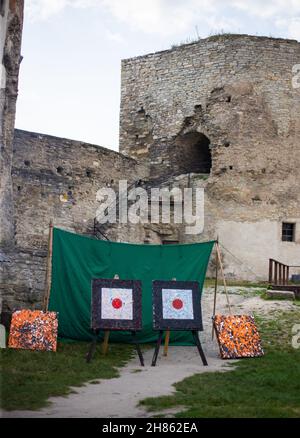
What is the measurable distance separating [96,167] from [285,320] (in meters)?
8.75

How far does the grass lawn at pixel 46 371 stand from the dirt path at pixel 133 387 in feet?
0.57

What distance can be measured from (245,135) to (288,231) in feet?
11.2

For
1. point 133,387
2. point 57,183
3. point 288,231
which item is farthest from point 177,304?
point 288,231

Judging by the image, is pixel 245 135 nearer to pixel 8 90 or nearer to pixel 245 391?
pixel 8 90

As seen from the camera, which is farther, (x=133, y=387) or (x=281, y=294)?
(x=281, y=294)

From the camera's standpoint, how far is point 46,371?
751 cm

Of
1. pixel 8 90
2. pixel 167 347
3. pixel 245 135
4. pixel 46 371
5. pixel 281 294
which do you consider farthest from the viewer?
pixel 245 135

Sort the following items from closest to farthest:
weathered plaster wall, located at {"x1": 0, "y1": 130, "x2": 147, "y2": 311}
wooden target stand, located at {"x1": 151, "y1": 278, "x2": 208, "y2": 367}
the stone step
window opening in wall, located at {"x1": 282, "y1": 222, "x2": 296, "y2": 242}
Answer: wooden target stand, located at {"x1": 151, "y1": 278, "x2": 208, "y2": 367} → the stone step → weathered plaster wall, located at {"x1": 0, "y1": 130, "x2": 147, "y2": 311} → window opening in wall, located at {"x1": 282, "y1": 222, "x2": 296, "y2": 242}

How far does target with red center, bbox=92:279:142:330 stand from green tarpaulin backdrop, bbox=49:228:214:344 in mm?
1261

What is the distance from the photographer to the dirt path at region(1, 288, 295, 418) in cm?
573

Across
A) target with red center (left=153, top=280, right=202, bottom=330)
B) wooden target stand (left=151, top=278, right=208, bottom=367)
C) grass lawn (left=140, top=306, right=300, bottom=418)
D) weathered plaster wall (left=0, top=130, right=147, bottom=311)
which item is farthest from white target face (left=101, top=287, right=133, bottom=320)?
weathered plaster wall (left=0, top=130, right=147, bottom=311)

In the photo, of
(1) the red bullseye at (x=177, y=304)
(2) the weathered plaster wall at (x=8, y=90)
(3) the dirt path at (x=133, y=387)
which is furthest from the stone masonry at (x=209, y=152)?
(1) the red bullseye at (x=177, y=304)

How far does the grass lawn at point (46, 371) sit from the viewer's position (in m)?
6.15

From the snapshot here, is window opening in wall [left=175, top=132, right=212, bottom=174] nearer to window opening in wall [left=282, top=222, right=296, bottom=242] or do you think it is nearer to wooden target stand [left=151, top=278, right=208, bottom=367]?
window opening in wall [left=282, top=222, right=296, bottom=242]
